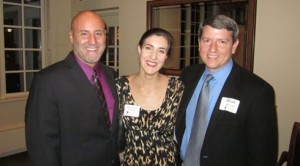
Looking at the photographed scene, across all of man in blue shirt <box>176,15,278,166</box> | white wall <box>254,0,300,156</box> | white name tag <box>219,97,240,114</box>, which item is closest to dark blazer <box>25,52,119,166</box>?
man in blue shirt <box>176,15,278,166</box>

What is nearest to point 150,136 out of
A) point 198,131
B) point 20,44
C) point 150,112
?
point 150,112

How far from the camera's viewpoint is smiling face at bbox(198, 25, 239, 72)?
1517mm

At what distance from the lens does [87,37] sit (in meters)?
1.66

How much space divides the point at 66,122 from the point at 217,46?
38.8 inches

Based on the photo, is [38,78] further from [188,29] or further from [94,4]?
[94,4]

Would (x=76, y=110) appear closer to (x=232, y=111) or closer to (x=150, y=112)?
(x=150, y=112)

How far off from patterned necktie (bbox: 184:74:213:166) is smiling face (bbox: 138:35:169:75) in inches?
13.9

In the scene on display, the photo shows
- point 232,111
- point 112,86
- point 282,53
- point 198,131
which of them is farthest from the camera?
point 282,53

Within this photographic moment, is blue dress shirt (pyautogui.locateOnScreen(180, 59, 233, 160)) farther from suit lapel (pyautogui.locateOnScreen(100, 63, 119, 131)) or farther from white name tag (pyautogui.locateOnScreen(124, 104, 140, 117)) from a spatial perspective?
suit lapel (pyautogui.locateOnScreen(100, 63, 119, 131))

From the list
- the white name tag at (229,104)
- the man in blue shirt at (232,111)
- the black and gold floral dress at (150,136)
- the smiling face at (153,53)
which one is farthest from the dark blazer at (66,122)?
the white name tag at (229,104)

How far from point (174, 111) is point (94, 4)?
12.0 feet

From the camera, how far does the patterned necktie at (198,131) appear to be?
1527mm

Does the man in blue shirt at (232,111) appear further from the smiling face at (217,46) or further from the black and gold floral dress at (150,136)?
the black and gold floral dress at (150,136)

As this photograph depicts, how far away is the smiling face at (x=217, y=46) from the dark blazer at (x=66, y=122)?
0.71 metres
